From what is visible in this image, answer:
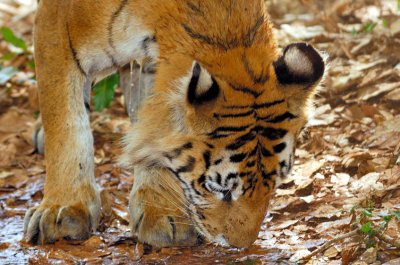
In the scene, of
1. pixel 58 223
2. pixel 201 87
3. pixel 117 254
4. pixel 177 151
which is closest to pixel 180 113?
pixel 177 151

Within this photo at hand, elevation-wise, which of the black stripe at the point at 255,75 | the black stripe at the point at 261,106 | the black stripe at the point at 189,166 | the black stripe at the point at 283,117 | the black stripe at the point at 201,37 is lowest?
the black stripe at the point at 189,166

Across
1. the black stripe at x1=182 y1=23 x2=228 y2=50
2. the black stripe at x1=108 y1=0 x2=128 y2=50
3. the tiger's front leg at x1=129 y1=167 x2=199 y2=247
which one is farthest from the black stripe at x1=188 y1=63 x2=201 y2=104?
the black stripe at x1=108 y1=0 x2=128 y2=50

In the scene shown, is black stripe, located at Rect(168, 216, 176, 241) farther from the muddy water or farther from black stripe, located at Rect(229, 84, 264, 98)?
black stripe, located at Rect(229, 84, 264, 98)

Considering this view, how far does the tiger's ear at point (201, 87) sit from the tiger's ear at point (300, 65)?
412 mm

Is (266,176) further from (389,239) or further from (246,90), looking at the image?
(389,239)

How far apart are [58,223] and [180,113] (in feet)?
3.68

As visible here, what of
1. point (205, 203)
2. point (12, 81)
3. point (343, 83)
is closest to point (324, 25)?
point (343, 83)

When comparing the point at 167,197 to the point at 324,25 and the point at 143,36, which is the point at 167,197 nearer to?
the point at 143,36

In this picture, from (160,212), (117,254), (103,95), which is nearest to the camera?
(117,254)

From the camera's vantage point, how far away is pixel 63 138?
380cm

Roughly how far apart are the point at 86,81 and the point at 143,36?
2.12 ft

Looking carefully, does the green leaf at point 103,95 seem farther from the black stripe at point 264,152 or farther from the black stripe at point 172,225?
the black stripe at point 264,152

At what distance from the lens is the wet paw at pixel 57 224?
143 inches

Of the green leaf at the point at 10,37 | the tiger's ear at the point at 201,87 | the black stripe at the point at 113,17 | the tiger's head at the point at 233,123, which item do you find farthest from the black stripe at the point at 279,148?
the green leaf at the point at 10,37
